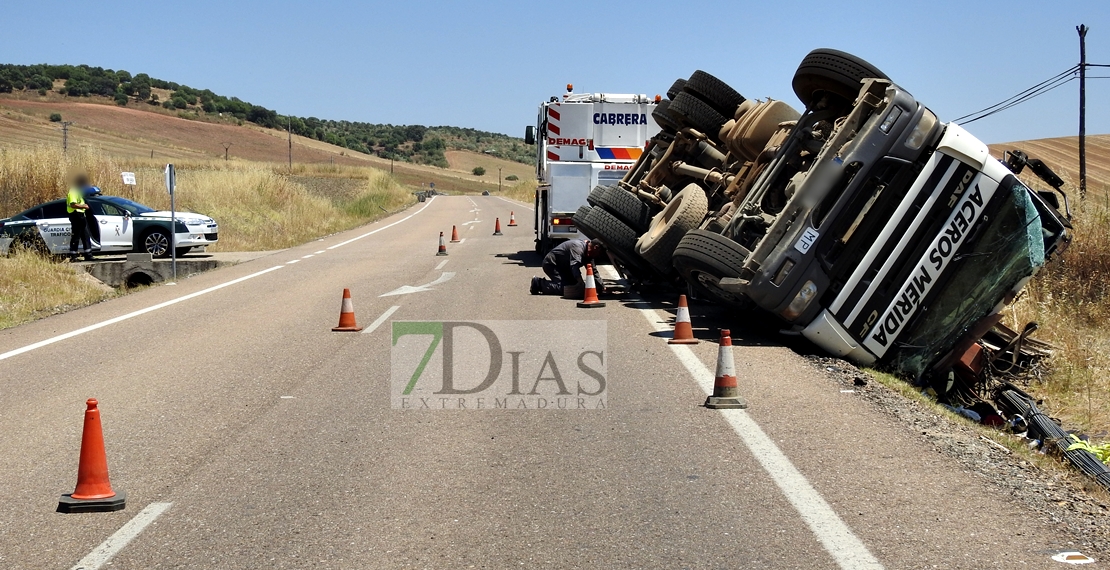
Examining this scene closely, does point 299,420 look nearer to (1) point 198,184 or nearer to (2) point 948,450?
(2) point 948,450

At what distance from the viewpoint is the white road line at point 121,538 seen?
4891mm

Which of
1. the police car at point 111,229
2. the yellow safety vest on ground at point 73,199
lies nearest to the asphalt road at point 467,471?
the yellow safety vest on ground at point 73,199

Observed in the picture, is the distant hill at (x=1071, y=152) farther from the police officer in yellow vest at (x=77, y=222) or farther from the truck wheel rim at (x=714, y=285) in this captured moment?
the police officer in yellow vest at (x=77, y=222)

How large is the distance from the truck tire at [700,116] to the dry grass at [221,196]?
15.5 m

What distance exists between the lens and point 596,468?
21.3 feet

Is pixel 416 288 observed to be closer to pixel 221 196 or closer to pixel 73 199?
pixel 73 199

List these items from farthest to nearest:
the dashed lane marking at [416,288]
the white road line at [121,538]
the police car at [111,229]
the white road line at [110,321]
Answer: the police car at [111,229], the dashed lane marking at [416,288], the white road line at [110,321], the white road line at [121,538]

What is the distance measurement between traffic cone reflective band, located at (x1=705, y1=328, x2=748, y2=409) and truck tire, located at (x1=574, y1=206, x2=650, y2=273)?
7243 millimetres

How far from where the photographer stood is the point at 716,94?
1608 centimetres

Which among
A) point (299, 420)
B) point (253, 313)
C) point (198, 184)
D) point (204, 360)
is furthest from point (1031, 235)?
point (198, 184)

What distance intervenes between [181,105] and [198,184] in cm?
11336

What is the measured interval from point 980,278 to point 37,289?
1417 centimetres

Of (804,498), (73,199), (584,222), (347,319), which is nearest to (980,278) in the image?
(804,498)

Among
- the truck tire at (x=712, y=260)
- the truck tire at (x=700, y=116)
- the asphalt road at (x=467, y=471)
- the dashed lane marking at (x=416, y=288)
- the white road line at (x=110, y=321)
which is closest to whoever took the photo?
the asphalt road at (x=467, y=471)
